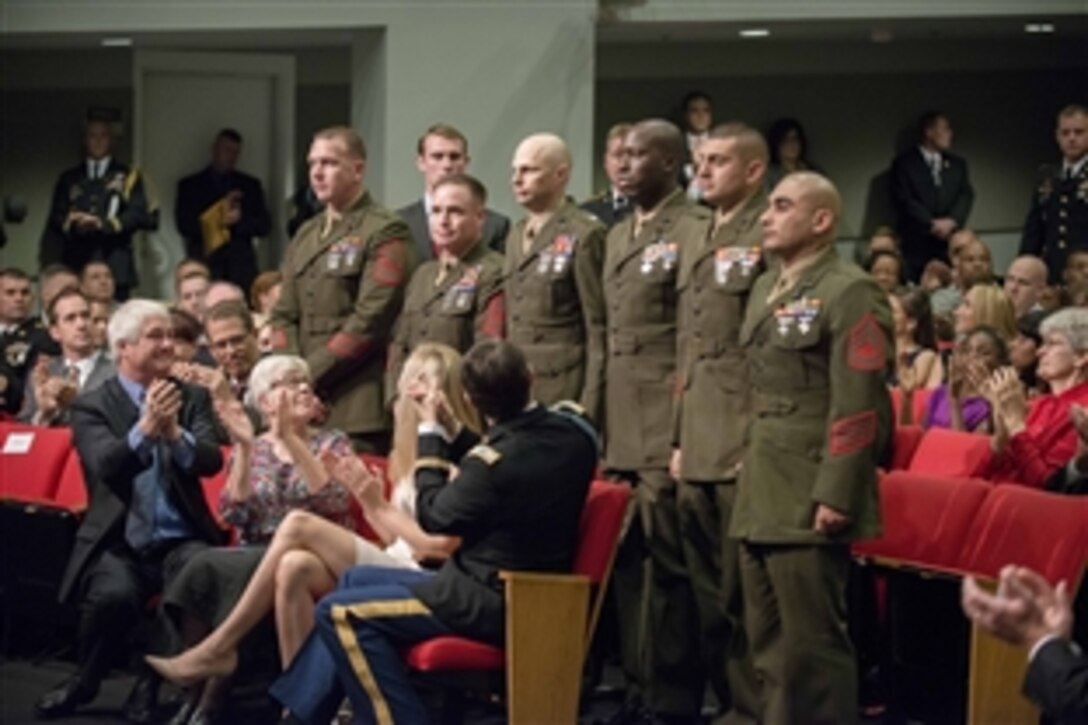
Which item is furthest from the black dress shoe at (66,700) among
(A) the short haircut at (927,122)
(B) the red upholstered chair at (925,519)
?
(A) the short haircut at (927,122)

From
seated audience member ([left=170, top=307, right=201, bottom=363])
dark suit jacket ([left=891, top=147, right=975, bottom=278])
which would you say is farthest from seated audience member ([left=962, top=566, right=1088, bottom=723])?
dark suit jacket ([left=891, top=147, right=975, bottom=278])

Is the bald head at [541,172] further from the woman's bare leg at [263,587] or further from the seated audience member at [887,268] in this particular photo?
the seated audience member at [887,268]

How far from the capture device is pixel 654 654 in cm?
656

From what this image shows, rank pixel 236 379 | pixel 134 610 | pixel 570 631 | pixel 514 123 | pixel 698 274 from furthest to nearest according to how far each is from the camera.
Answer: pixel 514 123 → pixel 236 379 → pixel 134 610 → pixel 698 274 → pixel 570 631

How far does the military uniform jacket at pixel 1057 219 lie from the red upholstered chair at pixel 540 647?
5.28m

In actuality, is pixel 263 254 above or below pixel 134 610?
above

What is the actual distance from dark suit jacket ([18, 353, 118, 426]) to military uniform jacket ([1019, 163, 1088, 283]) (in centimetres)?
453

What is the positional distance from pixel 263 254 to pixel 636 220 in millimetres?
6511

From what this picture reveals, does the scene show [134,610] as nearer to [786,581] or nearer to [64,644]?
[64,644]

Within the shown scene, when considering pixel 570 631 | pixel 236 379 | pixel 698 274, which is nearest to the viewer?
pixel 570 631

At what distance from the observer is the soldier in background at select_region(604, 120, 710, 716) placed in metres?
6.56

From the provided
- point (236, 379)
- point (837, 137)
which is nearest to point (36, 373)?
point (236, 379)

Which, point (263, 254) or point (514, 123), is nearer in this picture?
point (514, 123)

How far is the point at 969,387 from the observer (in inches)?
294
